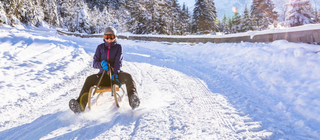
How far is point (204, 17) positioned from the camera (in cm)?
3425

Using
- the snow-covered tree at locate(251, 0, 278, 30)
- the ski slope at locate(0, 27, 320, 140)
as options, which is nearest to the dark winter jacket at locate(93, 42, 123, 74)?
the ski slope at locate(0, 27, 320, 140)

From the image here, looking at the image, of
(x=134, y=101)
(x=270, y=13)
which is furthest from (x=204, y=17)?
(x=134, y=101)

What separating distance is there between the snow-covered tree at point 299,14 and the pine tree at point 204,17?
14.6 meters

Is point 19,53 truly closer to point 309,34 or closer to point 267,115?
point 267,115

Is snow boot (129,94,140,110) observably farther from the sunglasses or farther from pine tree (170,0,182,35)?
pine tree (170,0,182,35)

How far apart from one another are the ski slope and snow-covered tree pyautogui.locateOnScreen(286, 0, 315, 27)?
56.4ft

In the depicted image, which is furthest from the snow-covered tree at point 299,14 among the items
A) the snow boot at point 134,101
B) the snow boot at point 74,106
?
the snow boot at point 74,106

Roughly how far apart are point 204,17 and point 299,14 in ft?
51.7

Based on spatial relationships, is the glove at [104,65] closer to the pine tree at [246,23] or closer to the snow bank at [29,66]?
the snow bank at [29,66]

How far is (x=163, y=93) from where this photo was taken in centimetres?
485

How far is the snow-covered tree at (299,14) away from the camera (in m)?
20.1

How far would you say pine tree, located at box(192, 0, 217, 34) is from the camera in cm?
3419

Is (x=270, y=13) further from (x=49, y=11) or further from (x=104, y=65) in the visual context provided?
(x=49, y=11)

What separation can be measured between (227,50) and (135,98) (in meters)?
6.82
